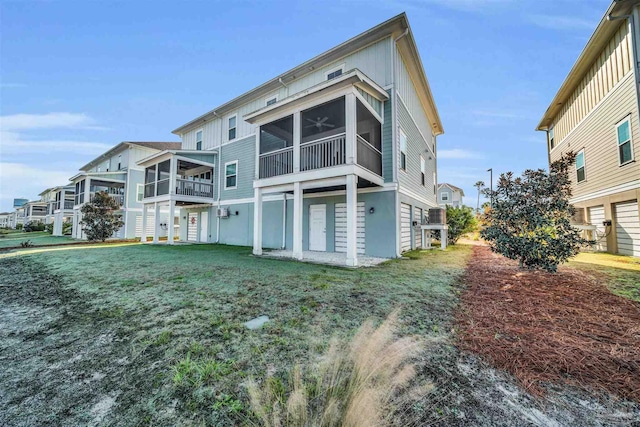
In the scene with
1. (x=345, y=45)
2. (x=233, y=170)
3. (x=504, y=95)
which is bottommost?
(x=233, y=170)

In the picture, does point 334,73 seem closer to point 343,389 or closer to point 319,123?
point 319,123

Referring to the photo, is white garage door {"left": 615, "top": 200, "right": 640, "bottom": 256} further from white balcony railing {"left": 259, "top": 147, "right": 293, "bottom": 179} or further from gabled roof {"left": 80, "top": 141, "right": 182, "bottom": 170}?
gabled roof {"left": 80, "top": 141, "right": 182, "bottom": 170}

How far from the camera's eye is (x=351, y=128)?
7.09 m

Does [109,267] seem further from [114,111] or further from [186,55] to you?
[114,111]

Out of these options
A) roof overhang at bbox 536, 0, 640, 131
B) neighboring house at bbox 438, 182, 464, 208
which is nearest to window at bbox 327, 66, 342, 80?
roof overhang at bbox 536, 0, 640, 131

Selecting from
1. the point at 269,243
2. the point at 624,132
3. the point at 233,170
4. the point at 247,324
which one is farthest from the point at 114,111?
the point at 624,132

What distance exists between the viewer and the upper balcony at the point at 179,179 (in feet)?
44.7

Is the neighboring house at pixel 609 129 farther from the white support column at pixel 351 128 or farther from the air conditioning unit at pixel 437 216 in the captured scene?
the white support column at pixel 351 128

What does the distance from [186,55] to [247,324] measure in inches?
721

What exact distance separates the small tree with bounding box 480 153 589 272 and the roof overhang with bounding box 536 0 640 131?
20.1 feet

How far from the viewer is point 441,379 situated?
6.54ft

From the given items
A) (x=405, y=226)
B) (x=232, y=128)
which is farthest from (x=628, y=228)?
(x=232, y=128)

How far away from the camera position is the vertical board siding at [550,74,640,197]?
8.30 meters

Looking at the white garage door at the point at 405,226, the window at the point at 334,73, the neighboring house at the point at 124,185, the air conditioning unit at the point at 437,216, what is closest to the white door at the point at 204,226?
the neighboring house at the point at 124,185
